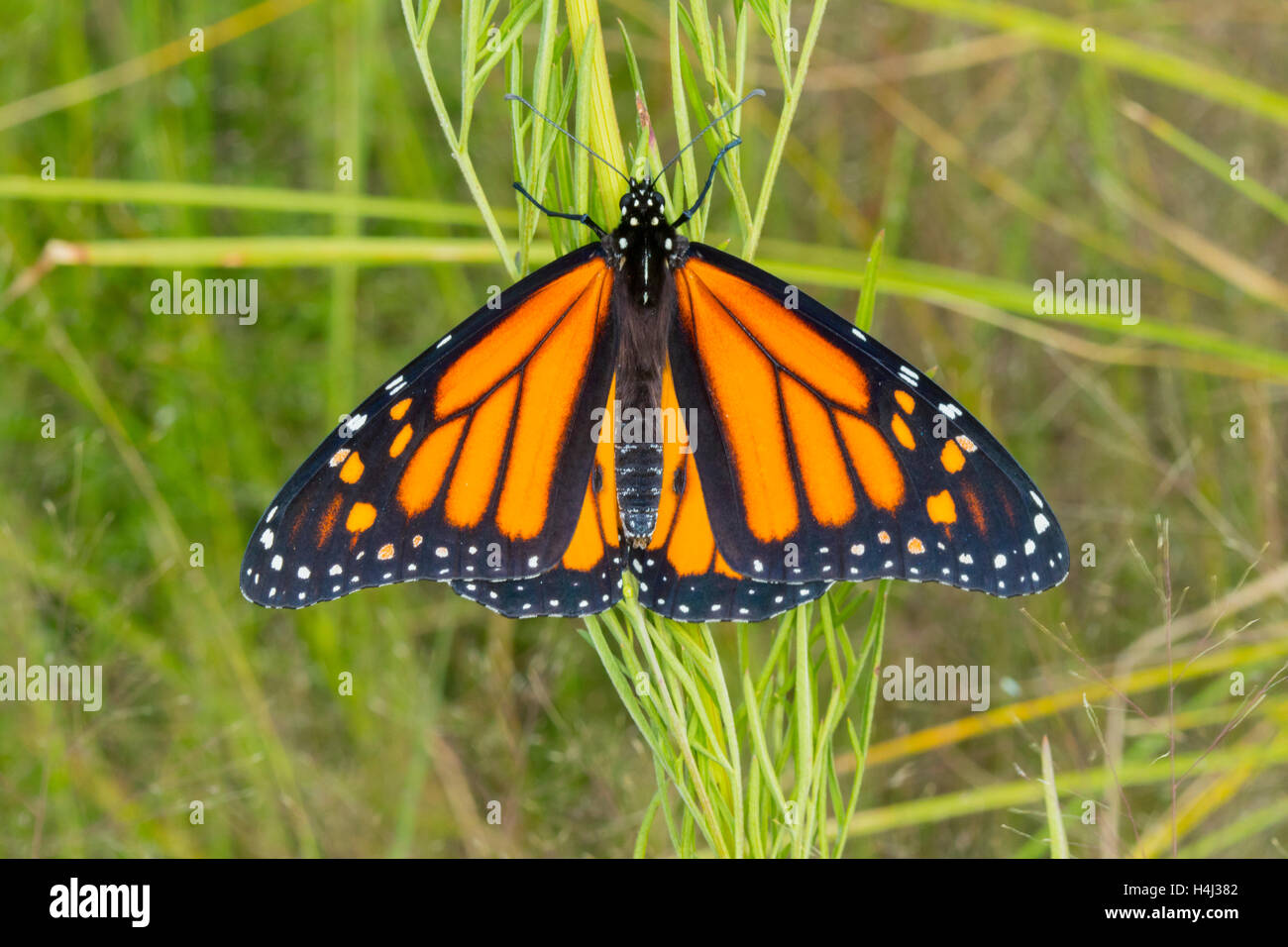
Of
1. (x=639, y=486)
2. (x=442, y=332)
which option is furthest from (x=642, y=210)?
(x=442, y=332)

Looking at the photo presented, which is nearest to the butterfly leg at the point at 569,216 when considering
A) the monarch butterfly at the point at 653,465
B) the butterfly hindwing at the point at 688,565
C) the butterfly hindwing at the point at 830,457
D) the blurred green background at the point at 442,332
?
the monarch butterfly at the point at 653,465

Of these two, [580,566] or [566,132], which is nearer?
[566,132]

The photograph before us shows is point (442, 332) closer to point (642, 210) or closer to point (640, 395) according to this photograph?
point (640, 395)

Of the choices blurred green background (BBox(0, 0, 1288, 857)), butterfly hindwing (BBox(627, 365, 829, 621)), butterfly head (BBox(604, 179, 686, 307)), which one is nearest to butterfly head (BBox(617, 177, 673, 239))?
butterfly head (BBox(604, 179, 686, 307))

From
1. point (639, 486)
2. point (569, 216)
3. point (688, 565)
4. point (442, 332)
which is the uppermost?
point (442, 332)

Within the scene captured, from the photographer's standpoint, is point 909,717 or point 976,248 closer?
point 909,717
